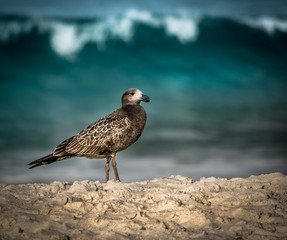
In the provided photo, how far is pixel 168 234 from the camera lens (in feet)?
19.8

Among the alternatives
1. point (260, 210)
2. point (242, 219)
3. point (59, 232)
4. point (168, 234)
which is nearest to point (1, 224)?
point (59, 232)

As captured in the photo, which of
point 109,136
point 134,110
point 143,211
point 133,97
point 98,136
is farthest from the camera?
point 133,97

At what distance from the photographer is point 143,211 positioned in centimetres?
690

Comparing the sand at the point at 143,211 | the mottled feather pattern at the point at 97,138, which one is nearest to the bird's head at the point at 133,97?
the mottled feather pattern at the point at 97,138

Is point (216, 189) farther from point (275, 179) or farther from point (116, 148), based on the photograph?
point (116, 148)

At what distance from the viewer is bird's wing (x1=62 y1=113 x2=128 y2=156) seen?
352 inches

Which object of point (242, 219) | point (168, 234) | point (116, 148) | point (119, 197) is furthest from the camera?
point (116, 148)

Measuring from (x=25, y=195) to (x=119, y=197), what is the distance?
81.6 inches

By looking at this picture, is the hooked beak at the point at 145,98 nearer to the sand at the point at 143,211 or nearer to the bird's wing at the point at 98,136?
the bird's wing at the point at 98,136

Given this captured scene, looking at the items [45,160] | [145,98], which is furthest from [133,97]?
Answer: [45,160]

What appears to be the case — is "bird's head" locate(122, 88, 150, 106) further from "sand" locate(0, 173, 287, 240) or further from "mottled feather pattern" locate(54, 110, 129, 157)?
"sand" locate(0, 173, 287, 240)

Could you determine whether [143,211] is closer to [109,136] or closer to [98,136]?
[109,136]

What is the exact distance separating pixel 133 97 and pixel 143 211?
11.6ft

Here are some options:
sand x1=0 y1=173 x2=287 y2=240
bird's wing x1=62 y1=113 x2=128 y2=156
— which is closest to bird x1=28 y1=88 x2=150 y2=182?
bird's wing x1=62 y1=113 x2=128 y2=156
